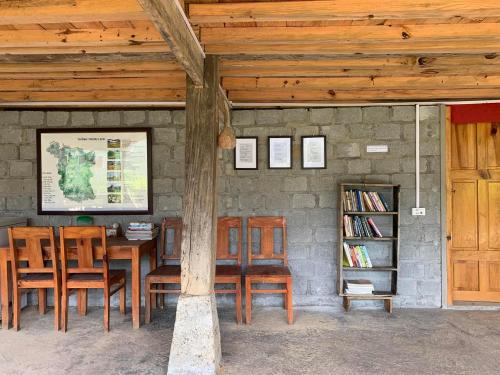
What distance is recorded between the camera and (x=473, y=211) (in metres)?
4.14

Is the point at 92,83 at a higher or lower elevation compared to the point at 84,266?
higher

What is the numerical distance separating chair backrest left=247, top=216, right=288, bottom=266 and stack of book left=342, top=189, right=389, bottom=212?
70cm

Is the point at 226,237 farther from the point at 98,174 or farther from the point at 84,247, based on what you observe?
the point at 98,174

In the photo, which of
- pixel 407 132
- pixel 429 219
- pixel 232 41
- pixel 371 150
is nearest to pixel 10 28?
pixel 232 41

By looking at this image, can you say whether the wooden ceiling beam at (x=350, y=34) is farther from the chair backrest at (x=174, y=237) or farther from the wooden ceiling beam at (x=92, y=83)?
the chair backrest at (x=174, y=237)

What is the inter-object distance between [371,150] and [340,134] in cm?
38

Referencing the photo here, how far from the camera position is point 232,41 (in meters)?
2.48

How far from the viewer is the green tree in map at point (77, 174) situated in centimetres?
423

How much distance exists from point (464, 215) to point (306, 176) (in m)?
1.81

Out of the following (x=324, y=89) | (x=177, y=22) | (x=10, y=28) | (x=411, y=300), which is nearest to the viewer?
(x=177, y=22)

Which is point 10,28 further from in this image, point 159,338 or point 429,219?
point 429,219

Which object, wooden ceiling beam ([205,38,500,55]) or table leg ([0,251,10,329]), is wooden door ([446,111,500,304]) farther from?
table leg ([0,251,10,329])

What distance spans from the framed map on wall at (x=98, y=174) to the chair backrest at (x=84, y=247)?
856 millimetres

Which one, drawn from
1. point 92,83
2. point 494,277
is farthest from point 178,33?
point 494,277
